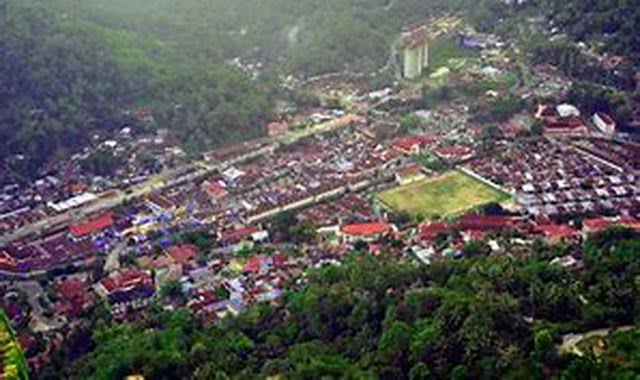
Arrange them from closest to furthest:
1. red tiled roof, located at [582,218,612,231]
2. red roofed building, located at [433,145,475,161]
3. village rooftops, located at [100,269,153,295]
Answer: red tiled roof, located at [582,218,612,231], village rooftops, located at [100,269,153,295], red roofed building, located at [433,145,475,161]

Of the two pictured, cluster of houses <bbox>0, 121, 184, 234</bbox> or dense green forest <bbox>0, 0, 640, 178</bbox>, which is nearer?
cluster of houses <bbox>0, 121, 184, 234</bbox>

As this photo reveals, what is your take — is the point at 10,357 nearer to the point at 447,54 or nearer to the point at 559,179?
the point at 559,179

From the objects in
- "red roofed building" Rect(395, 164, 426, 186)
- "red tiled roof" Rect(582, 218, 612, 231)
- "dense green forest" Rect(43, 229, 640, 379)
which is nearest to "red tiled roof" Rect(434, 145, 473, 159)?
"red roofed building" Rect(395, 164, 426, 186)

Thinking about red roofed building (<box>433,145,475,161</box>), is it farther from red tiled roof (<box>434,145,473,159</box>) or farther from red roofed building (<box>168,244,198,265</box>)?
red roofed building (<box>168,244,198,265</box>)

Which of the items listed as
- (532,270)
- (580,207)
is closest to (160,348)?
(532,270)

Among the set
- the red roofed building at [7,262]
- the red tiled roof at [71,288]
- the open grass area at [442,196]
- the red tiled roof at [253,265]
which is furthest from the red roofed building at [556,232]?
the red roofed building at [7,262]

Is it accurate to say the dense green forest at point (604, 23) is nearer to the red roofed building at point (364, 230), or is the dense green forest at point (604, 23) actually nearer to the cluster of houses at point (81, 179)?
the red roofed building at point (364, 230)

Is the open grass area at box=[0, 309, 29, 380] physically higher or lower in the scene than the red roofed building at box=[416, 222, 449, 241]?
higher
